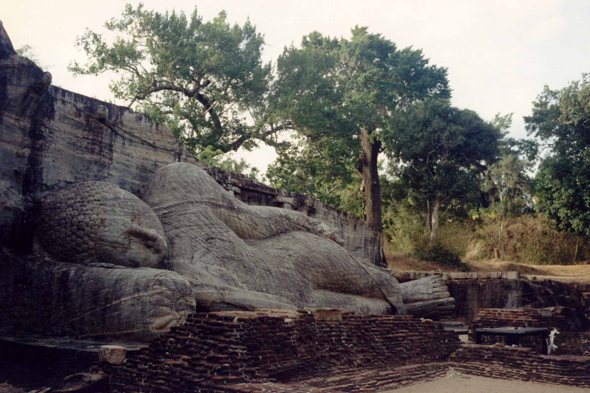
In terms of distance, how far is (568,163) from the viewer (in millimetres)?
17781

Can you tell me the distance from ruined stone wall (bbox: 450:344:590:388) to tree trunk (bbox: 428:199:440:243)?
13.2 m

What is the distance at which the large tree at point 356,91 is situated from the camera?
17.0m

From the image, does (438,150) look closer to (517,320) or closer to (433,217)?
(433,217)

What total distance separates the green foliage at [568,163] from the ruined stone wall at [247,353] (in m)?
14.1

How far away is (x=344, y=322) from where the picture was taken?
5.66 m

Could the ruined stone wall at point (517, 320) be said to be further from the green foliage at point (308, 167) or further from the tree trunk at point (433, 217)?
the tree trunk at point (433, 217)

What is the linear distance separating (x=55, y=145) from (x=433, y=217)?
16.9 meters

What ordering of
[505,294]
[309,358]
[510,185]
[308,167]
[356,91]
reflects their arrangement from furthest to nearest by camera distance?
[356,91] → [510,185] → [308,167] → [505,294] → [309,358]

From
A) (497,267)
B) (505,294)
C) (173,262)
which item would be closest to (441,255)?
(497,267)

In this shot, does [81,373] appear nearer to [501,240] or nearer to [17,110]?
[17,110]

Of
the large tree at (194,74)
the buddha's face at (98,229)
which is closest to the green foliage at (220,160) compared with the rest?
the large tree at (194,74)

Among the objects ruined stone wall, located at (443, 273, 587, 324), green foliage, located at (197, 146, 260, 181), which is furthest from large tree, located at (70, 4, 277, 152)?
ruined stone wall, located at (443, 273, 587, 324)

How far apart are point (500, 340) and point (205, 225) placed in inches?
178

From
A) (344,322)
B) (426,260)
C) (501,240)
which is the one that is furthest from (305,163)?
(344,322)
